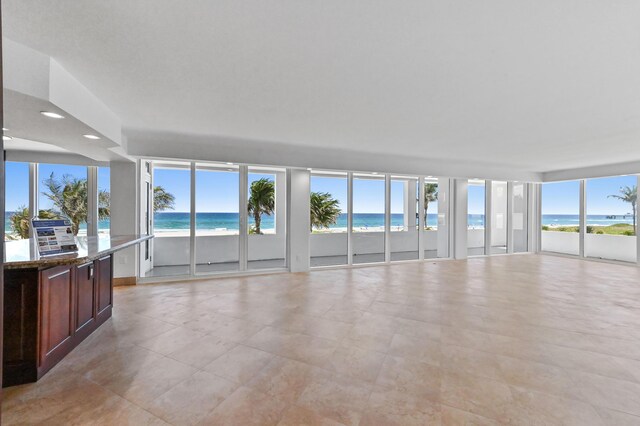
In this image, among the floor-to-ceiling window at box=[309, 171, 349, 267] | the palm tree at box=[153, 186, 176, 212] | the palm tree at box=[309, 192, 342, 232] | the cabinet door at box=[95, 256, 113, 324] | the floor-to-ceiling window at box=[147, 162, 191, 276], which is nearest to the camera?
the cabinet door at box=[95, 256, 113, 324]

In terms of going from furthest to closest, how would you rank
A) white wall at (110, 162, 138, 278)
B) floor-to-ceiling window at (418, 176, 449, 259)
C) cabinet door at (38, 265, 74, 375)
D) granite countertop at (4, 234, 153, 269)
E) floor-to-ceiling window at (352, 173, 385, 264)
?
floor-to-ceiling window at (418, 176, 449, 259)
floor-to-ceiling window at (352, 173, 385, 264)
white wall at (110, 162, 138, 278)
cabinet door at (38, 265, 74, 375)
granite countertop at (4, 234, 153, 269)

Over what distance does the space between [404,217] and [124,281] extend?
A: 739 cm

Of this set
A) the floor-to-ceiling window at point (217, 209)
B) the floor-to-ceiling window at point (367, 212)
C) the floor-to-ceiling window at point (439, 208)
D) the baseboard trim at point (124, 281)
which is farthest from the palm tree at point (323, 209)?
the baseboard trim at point (124, 281)

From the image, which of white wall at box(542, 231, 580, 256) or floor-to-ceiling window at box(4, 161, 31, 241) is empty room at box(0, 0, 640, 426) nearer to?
floor-to-ceiling window at box(4, 161, 31, 241)

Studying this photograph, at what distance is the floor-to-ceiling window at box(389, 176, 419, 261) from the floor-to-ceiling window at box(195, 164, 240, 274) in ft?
13.3

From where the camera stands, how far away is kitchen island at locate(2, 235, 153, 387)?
2.59 metres

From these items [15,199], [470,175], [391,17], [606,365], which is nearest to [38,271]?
[391,17]

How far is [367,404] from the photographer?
2.35 metres

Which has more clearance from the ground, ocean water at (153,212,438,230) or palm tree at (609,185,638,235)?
palm tree at (609,185,638,235)

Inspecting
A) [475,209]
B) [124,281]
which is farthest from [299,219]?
[475,209]

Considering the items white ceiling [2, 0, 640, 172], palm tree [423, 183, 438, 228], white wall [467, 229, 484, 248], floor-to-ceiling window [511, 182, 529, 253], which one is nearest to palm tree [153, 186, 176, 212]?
white ceiling [2, 0, 640, 172]

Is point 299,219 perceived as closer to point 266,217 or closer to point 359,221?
point 266,217

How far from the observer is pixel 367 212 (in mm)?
8461

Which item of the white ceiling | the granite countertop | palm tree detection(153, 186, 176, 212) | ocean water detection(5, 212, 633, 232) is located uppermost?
the white ceiling
